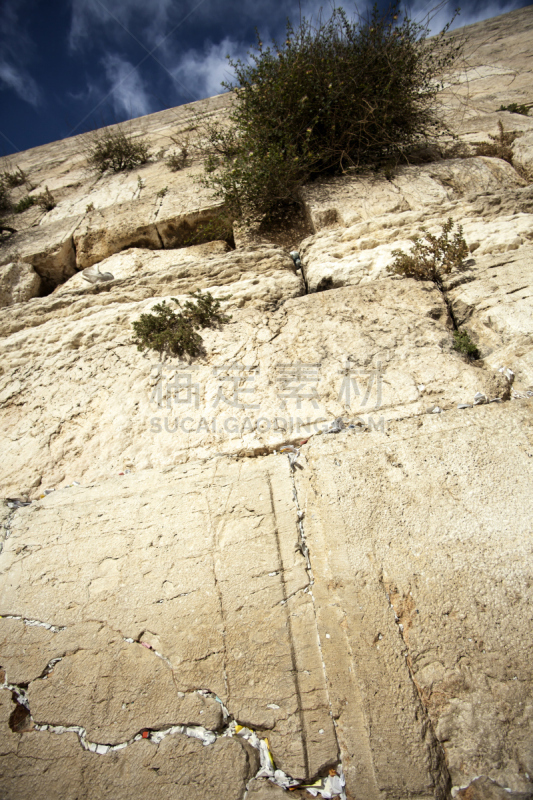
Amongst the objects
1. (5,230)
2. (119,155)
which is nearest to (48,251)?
(5,230)

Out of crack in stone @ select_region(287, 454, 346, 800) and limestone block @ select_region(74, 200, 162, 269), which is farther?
limestone block @ select_region(74, 200, 162, 269)

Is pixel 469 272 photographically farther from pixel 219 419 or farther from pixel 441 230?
pixel 219 419

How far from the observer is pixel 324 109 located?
336 cm

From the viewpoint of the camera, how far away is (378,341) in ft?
7.08

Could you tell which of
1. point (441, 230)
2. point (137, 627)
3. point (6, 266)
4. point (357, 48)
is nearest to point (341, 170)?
point (357, 48)

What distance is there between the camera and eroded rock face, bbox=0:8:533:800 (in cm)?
121

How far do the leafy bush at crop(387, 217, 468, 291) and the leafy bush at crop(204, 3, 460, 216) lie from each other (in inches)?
58.1

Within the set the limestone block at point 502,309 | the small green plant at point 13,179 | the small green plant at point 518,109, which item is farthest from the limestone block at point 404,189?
the small green plant at point 13,179

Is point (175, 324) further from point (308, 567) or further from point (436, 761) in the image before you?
point (436, 761)

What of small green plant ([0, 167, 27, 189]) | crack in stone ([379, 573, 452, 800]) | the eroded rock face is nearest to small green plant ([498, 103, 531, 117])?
the eroded rock face

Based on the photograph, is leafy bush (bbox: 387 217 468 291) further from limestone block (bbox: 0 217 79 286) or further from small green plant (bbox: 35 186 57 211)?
small green plant (bbox: 35 186 57 211)

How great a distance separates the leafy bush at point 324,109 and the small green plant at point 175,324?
1.49m

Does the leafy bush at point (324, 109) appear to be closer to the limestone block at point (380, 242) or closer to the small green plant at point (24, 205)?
the limestone block at point (380, 242)

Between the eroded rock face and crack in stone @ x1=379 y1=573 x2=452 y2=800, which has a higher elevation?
the eroded rock face
